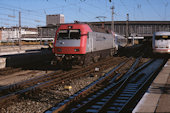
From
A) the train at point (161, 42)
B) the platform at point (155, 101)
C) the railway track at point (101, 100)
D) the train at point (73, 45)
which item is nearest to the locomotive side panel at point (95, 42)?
the train at point (73, 45)

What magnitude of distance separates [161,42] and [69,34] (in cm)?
1227

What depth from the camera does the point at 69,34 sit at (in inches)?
588

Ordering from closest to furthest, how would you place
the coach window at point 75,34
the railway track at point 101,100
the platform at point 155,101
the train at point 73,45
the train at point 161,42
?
the platform at point 155,101 → the railway track at point 101,100 → the train at point 73,45 → the coach window at point 75,34 → the train at point 161,42

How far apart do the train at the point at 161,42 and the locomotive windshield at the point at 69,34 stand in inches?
463

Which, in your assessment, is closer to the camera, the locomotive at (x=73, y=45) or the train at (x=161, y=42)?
the locomotive at (x=73, y=45)

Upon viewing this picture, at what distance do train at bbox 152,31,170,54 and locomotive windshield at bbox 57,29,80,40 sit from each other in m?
11.8

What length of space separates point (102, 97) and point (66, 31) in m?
7.95

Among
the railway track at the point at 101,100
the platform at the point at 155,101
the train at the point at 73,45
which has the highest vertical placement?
the train at the point at 73,45

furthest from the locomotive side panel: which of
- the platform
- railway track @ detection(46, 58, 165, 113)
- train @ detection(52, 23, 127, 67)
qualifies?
the platform

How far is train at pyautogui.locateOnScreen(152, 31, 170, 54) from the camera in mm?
22531

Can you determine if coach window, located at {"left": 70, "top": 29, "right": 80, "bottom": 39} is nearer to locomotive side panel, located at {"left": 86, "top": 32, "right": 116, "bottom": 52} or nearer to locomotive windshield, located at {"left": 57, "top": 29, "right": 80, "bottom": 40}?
locomotive windshield, located at {"left": 57, "top": 29, "right": 80, "bottom": 40}

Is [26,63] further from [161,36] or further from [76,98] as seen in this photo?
[161,36]

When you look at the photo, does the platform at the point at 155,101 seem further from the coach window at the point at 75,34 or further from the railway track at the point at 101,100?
the coach window at the point at 75,34

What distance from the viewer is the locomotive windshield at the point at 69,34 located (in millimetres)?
14792
